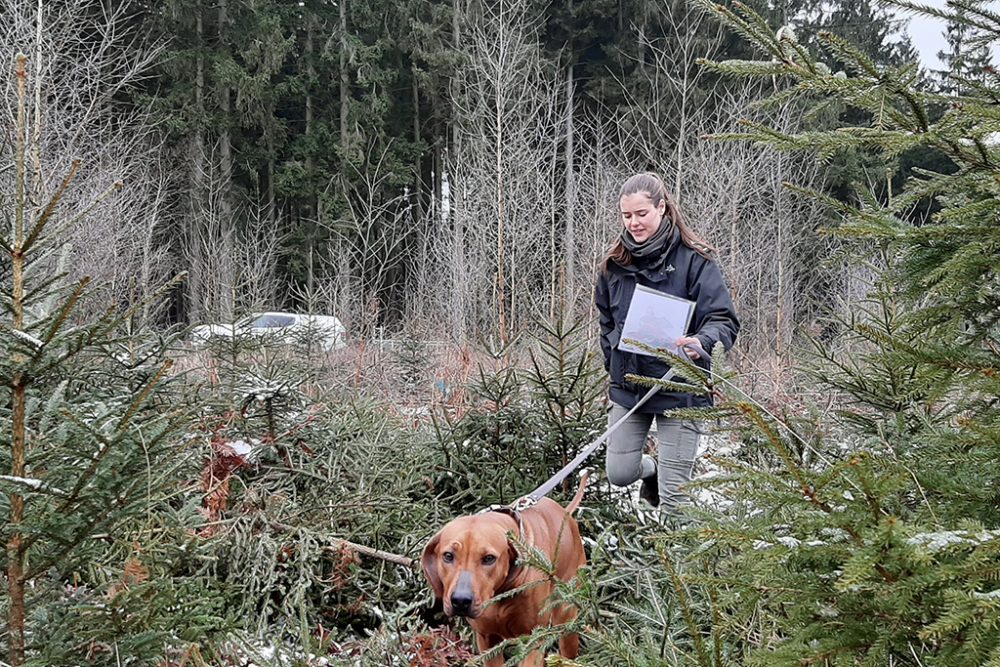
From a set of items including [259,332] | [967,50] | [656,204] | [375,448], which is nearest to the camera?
[967,50]

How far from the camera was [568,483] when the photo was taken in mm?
4695

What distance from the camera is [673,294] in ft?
12.0

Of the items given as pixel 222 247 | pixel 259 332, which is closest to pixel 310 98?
pixel 222 247

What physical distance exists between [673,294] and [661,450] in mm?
822

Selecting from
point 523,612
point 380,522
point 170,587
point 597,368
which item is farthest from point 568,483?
point 170,587

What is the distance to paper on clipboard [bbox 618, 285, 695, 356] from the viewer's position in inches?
141

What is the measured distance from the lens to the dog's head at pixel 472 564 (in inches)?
101

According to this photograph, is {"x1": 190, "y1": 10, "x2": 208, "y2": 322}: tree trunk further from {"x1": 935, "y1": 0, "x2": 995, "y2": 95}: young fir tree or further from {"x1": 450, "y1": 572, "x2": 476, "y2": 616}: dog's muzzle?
{"x1": 935, "y1": 0, "x2": 995, "y2": 95}: young fir tree

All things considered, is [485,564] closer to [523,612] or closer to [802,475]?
[523,612]

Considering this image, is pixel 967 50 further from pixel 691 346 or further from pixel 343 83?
pixel 343 83

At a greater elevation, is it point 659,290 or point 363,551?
point 659,290

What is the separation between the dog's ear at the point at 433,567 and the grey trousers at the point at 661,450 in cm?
131

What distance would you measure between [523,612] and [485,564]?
0.31 meters

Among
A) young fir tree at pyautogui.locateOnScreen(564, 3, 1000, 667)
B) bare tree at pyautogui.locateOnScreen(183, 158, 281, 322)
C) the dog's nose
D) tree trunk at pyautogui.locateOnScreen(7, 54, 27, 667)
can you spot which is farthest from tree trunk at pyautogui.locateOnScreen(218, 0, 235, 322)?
young fir tree at pyautogui.locateOnScreen(564, 3, 1000, 667)
